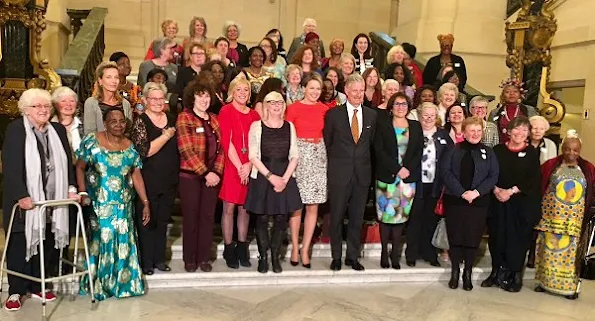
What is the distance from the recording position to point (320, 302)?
4.95 metres

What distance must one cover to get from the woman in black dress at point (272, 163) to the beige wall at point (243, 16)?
6.95 metres

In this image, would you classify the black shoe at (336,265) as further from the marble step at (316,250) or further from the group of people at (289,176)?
the marble step at (316,250)

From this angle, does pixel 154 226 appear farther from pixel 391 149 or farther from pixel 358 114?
pixel 391 149

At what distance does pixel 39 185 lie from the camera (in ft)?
13.9

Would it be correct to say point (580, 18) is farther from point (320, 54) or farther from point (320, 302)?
point (320, 302)

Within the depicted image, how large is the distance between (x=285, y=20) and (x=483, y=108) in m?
7.16

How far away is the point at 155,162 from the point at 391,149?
2.13 meters

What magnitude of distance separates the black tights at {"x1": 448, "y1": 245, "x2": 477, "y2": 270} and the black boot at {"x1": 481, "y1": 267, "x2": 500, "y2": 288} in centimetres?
29

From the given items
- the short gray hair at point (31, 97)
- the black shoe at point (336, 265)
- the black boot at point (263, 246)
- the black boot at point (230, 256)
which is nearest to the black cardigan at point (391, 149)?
the black shoe at point (336, 265)

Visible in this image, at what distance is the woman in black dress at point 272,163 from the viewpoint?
16.4 feet

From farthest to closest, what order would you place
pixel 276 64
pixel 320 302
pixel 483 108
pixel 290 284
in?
1. pixel 276 64
2. pixel 483 108
3. pixel 290 284
4. pixel 320 302

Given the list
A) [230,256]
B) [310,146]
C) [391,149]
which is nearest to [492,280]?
[391,149]

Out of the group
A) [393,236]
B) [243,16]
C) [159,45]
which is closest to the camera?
[393,236]

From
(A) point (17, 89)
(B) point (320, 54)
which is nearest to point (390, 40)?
(B) point (320, 54)
